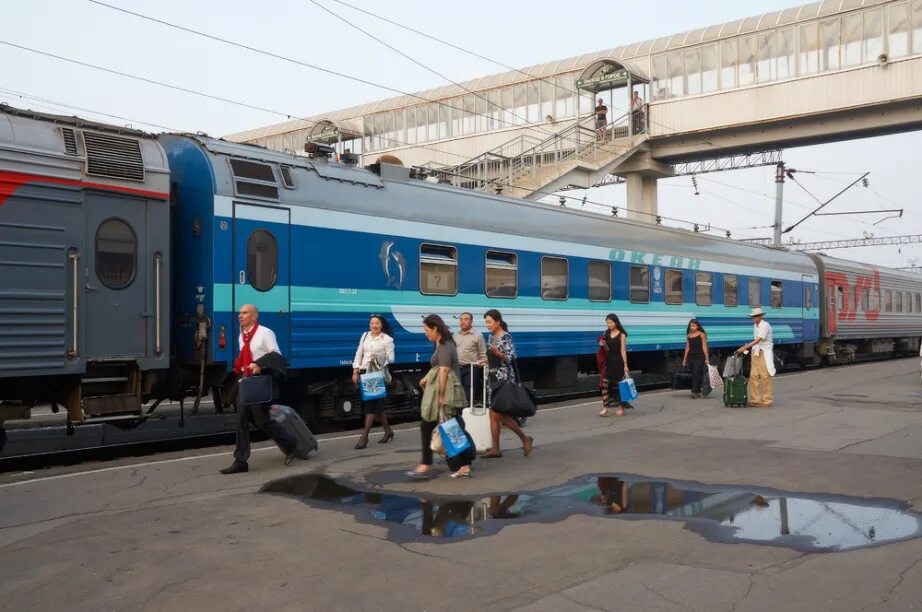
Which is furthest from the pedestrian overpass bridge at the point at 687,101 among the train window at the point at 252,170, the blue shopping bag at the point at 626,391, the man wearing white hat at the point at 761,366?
the train window at the point at 252,170

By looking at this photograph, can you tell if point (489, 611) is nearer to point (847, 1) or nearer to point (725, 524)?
point (725, 524)

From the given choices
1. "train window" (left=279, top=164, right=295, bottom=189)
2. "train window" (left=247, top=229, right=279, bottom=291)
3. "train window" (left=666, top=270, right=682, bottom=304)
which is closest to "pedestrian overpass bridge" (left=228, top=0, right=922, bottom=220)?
"train window" (left=666, top=270, right=682, bottom=304)

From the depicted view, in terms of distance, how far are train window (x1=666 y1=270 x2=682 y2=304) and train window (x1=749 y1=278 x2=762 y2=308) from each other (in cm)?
409

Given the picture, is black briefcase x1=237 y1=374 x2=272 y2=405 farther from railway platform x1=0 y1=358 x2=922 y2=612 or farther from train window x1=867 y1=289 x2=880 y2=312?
train window x1=867 y1=289 x2=880 y2=312

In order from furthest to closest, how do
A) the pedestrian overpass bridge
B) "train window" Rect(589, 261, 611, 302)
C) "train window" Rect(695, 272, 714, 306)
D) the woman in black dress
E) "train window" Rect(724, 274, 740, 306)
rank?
the pedestrian overpass bridge < "train window" Rect(724, 274, 740, 306) < "train window" Rect(695, 272, 714, 306) < "train window" Rect(589, 261, 611, 302) < the woman in black dress

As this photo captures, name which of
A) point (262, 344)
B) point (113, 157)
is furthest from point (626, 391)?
point (113, 157)

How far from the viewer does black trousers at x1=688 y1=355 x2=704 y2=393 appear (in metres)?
16.7

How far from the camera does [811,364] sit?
29.6 metres

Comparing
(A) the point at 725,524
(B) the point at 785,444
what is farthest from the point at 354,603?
(B) the point at 785,444

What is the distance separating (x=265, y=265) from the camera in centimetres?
1172

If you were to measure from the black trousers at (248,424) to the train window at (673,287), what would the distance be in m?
12.8

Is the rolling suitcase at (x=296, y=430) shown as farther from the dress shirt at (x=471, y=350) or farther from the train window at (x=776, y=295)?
the train window at (x=776, y=295)

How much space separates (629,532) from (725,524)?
0.77 m

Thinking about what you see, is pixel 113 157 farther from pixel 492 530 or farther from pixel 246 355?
pixel 492 530
